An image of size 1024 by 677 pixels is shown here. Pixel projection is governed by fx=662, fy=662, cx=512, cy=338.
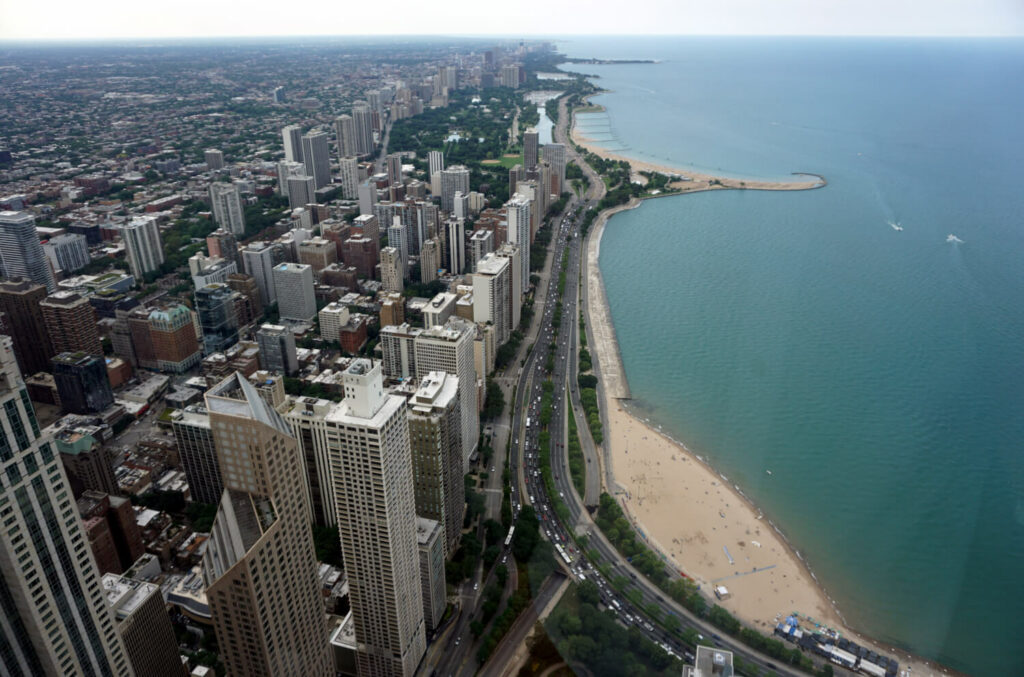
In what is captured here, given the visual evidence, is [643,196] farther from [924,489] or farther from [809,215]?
[924,489]

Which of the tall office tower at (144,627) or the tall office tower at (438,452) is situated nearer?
the tall office tower at (144,627)

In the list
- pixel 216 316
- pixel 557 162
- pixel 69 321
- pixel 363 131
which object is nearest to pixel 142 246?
pixel 216 316

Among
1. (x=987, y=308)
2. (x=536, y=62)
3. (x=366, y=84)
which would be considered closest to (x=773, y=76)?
(x=536, y=62)

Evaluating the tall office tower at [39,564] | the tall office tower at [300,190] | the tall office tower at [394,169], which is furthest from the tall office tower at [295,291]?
the tall office tower at [39,564]

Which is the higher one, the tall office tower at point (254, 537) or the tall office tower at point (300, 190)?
the tall office tower at point (254, 537)

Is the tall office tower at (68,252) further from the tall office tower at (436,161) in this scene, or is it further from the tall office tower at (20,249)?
the tall office tower at (436,161)

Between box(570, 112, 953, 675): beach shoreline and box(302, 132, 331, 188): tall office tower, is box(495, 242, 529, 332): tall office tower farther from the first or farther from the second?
box(302, 132, 331, 188): tall office tower

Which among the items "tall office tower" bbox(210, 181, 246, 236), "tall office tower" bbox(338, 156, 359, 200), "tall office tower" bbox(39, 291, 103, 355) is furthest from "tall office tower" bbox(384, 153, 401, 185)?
"tall office tower" bbox(39, 291, 103, 355)
